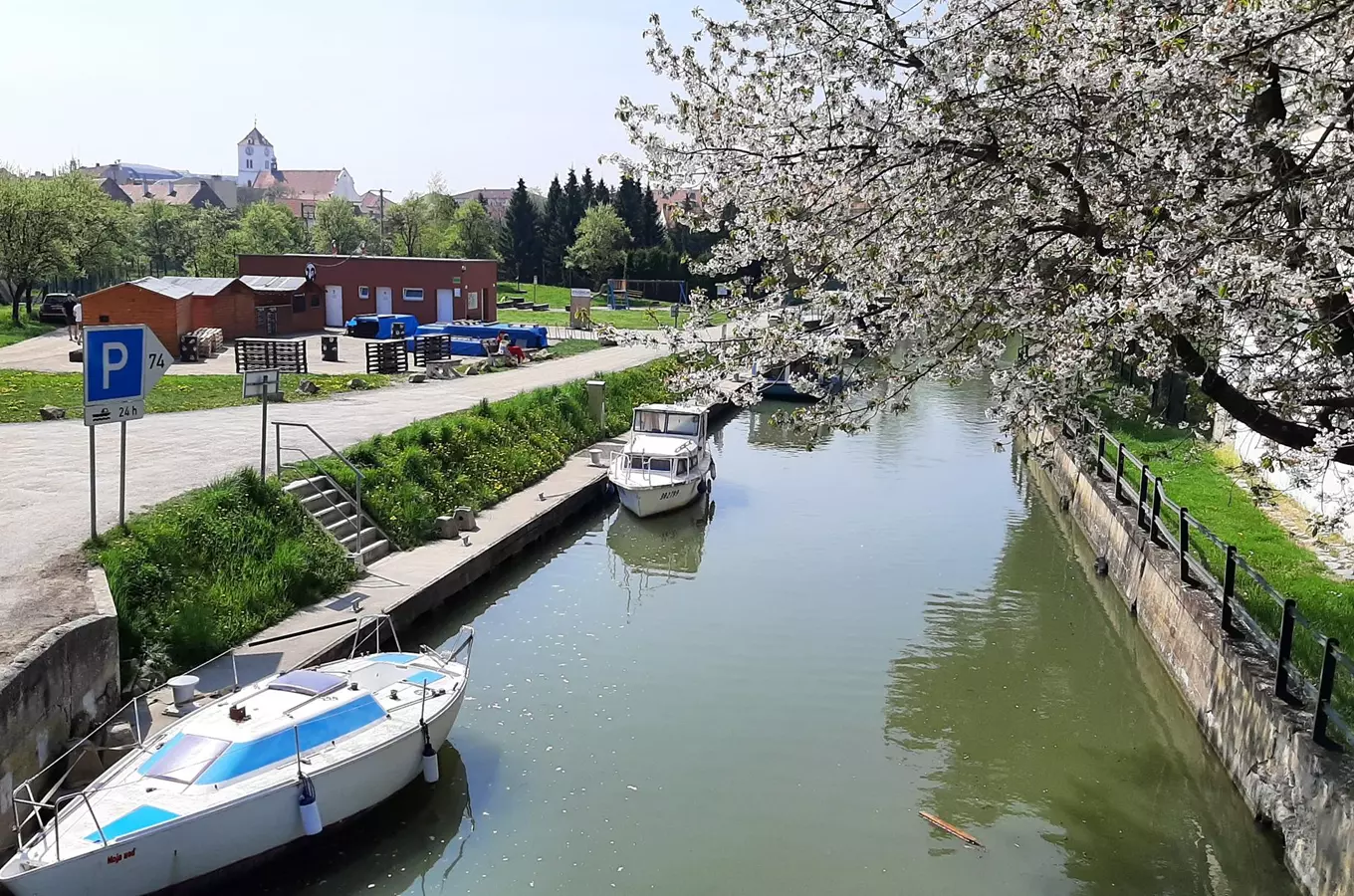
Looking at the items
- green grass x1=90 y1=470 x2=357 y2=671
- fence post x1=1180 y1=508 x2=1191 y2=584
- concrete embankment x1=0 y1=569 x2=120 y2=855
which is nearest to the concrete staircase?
green grass x1=90 y1=470 x2=357 y2=671

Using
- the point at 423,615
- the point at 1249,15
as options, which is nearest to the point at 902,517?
the point at 423,615

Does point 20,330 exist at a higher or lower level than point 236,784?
higher

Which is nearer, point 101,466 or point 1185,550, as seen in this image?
point 1185,550

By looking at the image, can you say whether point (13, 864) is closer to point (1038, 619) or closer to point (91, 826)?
point (91, 826)

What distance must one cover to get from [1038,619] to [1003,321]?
28.9 ft

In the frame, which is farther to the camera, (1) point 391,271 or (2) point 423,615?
(1) point 391,271

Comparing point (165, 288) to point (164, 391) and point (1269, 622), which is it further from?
point (1269, 622)

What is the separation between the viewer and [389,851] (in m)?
10.3

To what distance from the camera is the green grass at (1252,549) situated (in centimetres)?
1213

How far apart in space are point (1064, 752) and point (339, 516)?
1108cm

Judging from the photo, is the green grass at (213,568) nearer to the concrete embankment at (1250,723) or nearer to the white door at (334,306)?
the concrete embankment at (1250,723)

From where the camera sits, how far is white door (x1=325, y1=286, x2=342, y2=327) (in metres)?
52.0

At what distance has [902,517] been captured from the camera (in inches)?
915

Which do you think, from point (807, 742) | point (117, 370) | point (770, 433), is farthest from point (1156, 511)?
point (770, 433)
